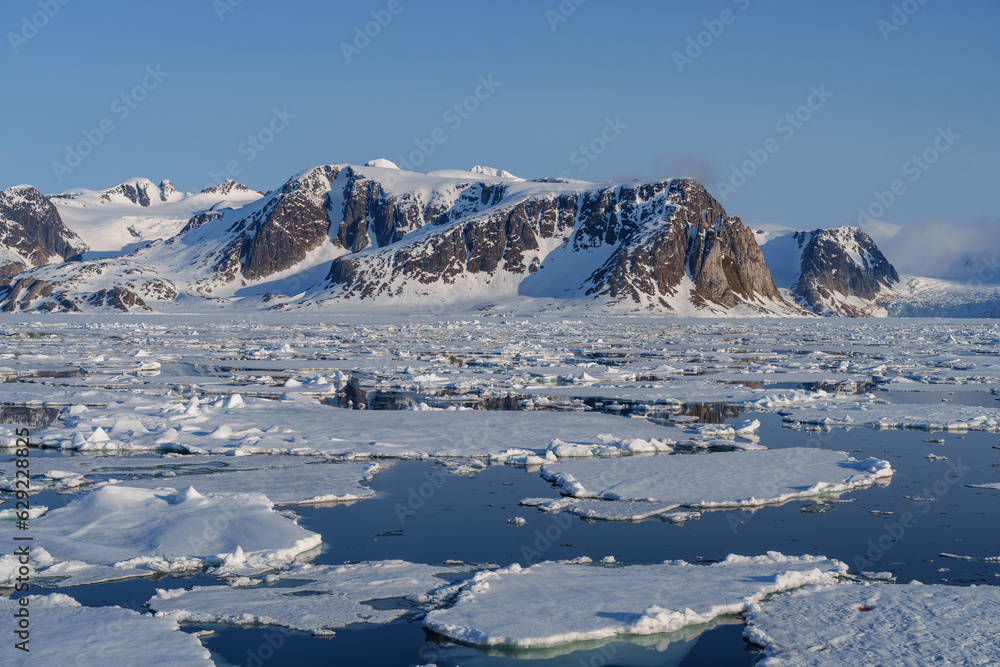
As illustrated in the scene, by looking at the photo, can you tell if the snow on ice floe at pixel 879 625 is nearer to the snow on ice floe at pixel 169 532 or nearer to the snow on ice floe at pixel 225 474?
the snow on ice floe at pixel 169 532

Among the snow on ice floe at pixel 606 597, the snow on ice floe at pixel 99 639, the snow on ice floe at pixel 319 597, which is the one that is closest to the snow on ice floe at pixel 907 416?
the snow on ice floe at pixel 606 597

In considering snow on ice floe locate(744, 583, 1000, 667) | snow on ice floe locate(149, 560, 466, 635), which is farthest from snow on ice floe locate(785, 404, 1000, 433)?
snow on ice floe locate(149, 560, 466, 635)

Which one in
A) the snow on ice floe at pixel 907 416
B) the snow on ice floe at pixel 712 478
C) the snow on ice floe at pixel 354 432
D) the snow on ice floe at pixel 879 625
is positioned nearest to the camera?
the snow on ice floe at pixel 879 625

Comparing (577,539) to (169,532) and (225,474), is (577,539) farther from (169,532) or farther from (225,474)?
(225,474)

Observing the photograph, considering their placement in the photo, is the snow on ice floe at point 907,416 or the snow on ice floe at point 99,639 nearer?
the snow on ice floe at point 99,639

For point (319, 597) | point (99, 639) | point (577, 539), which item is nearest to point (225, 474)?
point (319, 597)

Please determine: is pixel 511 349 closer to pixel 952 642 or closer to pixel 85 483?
pixel 85 483

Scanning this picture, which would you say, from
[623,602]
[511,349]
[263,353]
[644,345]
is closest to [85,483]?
[623,602]
